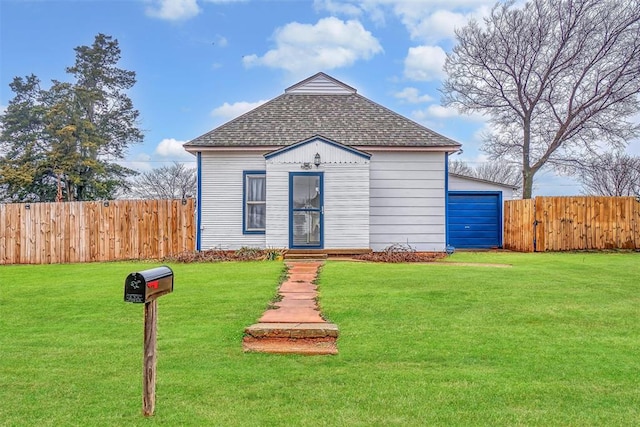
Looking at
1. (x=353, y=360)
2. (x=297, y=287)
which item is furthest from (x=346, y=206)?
(x=353, y=360)

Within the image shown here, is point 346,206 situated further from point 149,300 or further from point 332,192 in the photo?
point 149,300

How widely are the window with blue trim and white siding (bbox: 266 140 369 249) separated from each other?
2.91ft

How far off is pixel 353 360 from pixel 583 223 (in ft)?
44.8

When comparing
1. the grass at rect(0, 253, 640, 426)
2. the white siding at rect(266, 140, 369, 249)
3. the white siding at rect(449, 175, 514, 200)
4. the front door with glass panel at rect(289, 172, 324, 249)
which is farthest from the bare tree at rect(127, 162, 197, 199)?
the grass at rect(0, 253, 640, 426)

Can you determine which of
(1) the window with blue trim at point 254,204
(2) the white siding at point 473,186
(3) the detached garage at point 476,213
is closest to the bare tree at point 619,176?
(2) the white siding at point 473,186

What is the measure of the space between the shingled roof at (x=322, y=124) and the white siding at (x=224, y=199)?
0.46 meters

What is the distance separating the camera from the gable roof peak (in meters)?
15.1

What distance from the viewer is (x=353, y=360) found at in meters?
4.04

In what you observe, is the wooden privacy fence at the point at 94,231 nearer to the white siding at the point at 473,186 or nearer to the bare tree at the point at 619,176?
the white siding at the point at 473,186

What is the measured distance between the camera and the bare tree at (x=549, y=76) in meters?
19.2

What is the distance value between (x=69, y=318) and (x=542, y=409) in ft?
16.6

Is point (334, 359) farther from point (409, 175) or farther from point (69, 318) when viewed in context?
point (409, 175)

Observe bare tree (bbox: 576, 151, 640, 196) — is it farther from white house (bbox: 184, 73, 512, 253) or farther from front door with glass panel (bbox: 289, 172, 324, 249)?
front door with glass panel (bbox: 289, 172, 324, 249)

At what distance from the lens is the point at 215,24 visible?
1551cm
